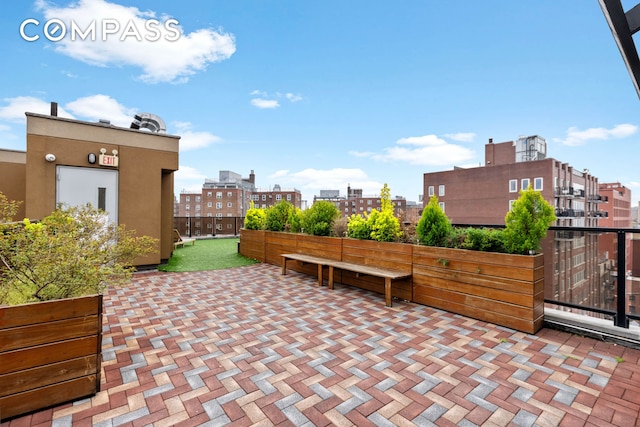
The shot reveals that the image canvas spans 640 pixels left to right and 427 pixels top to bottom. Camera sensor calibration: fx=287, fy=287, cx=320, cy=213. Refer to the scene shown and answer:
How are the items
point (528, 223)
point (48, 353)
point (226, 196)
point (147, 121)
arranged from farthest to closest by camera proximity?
point (226, 196) < point (147, 121) < point (528, 223) < point (48, 353)

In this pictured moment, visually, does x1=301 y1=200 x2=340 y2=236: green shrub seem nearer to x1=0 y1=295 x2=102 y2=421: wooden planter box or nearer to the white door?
the white door

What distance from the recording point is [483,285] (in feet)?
13.8

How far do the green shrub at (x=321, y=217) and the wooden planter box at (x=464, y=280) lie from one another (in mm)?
945

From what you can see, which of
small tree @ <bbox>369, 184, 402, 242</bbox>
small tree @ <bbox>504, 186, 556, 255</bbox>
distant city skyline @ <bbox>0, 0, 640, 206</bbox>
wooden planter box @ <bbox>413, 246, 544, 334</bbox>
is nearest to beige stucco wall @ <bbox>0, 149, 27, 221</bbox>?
distant city skyline @ <bbox>0, 0, 640, 206</bbox>

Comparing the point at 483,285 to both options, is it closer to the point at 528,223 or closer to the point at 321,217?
the point at 528,223

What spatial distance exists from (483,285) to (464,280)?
28cm

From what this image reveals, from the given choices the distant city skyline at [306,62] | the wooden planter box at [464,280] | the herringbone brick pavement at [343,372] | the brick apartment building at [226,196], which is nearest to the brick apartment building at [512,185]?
the distant city skyline at [306,62]

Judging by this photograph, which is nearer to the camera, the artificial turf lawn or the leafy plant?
the leafy plant

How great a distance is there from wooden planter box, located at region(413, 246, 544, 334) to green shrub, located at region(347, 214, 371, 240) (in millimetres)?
1271

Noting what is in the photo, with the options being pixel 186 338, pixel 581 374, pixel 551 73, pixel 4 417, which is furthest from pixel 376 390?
pixel 551 73

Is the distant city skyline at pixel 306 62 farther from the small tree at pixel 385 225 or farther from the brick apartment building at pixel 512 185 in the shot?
the brick apartment building at pixel 512 185

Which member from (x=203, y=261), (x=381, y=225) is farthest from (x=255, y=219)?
(x=381, y=225)

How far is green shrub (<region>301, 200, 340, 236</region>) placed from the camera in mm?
7309

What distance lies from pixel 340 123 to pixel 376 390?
64.6 feet
